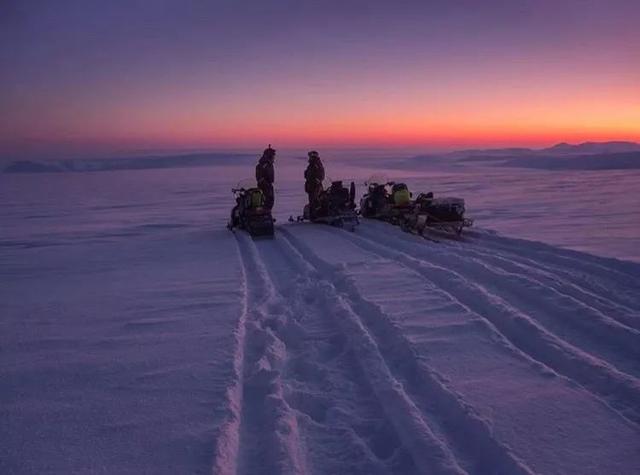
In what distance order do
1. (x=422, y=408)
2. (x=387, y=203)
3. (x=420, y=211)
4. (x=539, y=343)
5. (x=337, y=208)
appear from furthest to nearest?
(x=387, y=203), (x=337, y=208), (x=420, y=211), (x=539, y=343), (x=422, y=408)

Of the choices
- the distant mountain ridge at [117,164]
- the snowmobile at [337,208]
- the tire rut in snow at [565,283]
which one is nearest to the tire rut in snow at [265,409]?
the tire rut in snow at [565,283]

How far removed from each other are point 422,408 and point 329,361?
3.52ft

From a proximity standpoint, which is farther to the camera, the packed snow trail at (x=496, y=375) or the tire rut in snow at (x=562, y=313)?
the tire rut in snow at (x=562, y=313)

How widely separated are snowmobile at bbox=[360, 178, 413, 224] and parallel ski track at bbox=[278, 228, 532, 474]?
6952mm

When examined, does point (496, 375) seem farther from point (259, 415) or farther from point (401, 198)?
point (401, 198)

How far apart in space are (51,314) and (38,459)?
3340 millimetres

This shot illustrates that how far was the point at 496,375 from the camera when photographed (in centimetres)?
398

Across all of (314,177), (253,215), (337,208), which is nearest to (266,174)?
(314,177)

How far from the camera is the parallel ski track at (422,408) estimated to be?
2.92 meters

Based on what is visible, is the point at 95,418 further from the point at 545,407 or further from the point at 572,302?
the point at 572,302

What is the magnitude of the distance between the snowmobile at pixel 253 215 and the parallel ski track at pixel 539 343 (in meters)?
4.12

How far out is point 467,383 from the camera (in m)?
3.85

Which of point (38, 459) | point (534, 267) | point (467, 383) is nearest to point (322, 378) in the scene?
point (467, 383)

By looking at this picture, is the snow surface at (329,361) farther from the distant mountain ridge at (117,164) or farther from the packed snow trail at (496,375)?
the distant mountain ridge at (117,164)
